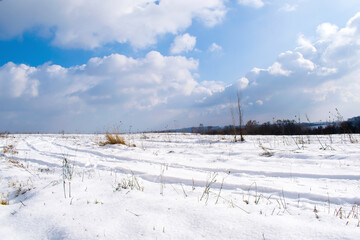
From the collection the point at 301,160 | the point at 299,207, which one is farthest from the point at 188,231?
the point at 301,160

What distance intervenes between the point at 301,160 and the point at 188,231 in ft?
9.99

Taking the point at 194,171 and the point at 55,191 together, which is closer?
the point at 55,191

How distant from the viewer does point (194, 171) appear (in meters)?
2.90

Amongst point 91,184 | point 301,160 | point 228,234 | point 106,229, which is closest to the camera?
point 228,234

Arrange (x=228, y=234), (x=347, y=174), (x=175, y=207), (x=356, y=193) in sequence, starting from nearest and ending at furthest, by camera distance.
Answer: (x=228, y=234) → (x=175, y=207) → (x=356, y=193) → (x=347, y=174)

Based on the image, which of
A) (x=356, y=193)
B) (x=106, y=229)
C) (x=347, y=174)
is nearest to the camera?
(x=106, y=229)

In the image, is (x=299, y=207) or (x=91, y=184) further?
(x=91, y=184)

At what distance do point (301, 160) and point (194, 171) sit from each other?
6.56ft

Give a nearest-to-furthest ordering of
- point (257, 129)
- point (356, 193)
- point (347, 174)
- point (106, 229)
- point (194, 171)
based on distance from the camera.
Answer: point (106, 229) < point (356, 193) < point (347, 174) < point (194, 171) < point (257, 129)

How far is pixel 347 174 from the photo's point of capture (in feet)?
7.72

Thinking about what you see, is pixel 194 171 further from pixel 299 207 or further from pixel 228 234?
pixel 228 234

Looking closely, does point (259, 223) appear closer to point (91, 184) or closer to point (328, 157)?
point (91, 184)

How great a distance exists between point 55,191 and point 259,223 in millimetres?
1966

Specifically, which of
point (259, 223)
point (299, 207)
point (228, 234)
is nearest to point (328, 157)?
point (299, 207)
